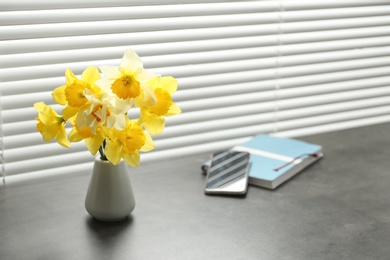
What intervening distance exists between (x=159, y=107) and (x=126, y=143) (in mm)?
92

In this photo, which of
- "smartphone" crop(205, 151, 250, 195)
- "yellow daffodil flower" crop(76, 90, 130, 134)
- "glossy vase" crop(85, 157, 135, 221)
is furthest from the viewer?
"smartphone" crop(205, 151, 250, 195)

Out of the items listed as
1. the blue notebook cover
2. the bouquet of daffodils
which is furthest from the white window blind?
the bouquet of daffodils

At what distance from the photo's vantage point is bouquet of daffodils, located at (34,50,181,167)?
1.14 meters

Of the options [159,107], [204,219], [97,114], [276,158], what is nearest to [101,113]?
[97,114]

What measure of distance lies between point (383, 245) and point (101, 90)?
1.99 ft

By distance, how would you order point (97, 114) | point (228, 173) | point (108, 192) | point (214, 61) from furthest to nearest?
1. point (214, 61)
2. point (228, 173)
3. point (108, 192)
4. point (97, 114)

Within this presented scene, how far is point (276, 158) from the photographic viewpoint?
1.57 meters

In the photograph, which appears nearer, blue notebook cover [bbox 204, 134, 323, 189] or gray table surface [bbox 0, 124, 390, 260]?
gray table surface [bbox 0, 124, 390, 260]

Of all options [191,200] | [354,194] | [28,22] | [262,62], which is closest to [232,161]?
[191,200]

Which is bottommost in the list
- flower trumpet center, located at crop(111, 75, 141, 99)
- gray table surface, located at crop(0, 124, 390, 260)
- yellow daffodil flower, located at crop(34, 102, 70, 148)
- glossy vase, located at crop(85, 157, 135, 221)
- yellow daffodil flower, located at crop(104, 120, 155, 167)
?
gray table surface, located at crop(0, 124, 390, 260)

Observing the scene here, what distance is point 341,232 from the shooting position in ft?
4.09

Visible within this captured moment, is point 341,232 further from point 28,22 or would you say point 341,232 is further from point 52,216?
point 28,22

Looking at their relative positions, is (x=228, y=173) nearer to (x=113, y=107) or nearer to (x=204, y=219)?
(x=204, y=219)

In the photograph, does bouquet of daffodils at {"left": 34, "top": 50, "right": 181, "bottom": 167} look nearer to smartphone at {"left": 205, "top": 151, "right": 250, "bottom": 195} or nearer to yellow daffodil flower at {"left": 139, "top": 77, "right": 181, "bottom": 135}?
yellow daffodil flower at {"left": 139, "top": 77, "right": 181, "bottom": 135}
